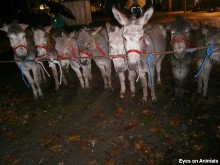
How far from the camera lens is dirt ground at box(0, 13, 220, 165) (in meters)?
4.96

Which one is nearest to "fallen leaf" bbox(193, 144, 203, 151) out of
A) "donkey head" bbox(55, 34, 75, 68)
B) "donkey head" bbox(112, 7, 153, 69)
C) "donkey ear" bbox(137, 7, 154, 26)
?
"donkey head" bbox(112, 7, 153, 69)

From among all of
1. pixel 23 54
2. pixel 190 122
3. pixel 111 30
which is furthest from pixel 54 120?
pixel 190 122

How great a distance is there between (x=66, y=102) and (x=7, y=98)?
3380mm

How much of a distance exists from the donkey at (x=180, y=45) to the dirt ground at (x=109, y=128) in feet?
3.73

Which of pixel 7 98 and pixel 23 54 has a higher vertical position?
pixel 23 54

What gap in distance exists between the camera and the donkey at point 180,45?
5.53 m

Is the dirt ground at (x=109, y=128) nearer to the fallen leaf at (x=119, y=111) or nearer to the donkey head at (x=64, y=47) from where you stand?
the fallen leaf at (x=119, y=111)

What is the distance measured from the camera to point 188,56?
617 cm

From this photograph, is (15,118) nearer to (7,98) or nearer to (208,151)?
(7,98)

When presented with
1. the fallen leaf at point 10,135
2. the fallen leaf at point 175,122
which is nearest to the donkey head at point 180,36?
the fallen leaf at point 175,122

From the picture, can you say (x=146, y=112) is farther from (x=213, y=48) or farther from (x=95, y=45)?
(x=95, y=45)

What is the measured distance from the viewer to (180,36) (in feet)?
18.5

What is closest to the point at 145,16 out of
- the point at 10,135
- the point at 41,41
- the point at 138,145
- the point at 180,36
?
the point at 180,36

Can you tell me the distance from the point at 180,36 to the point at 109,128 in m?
3.70
